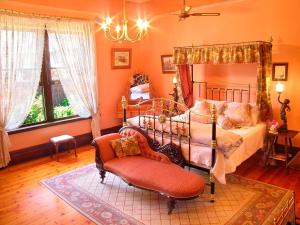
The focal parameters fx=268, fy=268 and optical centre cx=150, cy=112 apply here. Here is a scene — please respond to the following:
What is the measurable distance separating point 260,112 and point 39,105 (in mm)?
4708

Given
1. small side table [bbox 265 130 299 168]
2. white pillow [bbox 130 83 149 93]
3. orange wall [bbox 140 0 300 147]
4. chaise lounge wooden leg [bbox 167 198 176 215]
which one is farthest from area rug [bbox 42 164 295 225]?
white pillow [bbox 130 83 149 93]

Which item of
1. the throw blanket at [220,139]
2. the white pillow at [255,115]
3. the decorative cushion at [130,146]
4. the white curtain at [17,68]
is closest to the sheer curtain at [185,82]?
the white pillow at [255,115]

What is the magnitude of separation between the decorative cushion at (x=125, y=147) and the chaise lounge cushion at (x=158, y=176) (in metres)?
0.13

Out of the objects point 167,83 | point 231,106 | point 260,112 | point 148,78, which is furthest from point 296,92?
point 148,78

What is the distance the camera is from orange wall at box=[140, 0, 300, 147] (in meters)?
5.17

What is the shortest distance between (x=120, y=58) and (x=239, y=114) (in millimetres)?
3589

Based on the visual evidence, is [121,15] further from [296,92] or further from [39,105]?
[296,92]

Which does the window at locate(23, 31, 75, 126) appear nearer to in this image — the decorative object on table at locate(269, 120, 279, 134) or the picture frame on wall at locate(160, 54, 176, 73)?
the picture frame on wall at locate(160, 54, 176, 73)

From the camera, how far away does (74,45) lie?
20.1 ft

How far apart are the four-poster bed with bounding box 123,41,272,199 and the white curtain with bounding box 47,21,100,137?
1.61 meters

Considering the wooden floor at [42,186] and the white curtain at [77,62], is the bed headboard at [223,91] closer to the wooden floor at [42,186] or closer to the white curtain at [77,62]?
the wooden floor at [42,186]

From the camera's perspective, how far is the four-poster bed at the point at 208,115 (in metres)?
3.99

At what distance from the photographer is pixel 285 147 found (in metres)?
5.03

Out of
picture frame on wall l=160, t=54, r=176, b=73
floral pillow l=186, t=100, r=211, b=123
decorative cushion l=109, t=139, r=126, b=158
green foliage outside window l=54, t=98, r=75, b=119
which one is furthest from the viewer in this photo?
picture frame on wall l=160, t=54, r=176, b=73
